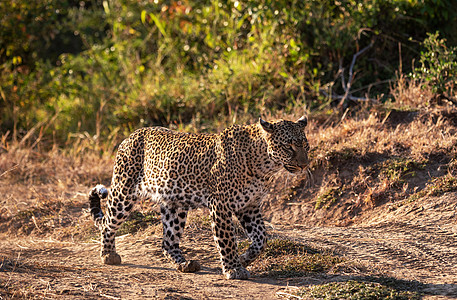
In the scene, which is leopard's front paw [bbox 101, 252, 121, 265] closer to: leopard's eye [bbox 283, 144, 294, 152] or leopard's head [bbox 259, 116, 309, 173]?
leopard's head [bbox 259, 116, 309, 173]

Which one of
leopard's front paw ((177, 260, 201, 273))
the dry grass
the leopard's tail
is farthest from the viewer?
the dry grass

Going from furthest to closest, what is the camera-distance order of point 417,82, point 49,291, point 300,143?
point 417,82 → point 300,143 → point 49,291

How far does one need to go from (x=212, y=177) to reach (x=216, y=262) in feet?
3.33

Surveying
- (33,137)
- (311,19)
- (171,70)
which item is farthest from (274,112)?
(33,137)

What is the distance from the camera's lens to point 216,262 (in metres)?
6.80

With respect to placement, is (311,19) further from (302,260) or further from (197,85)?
(302,260)

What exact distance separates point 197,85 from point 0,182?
3751mm

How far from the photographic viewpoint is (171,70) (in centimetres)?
1337

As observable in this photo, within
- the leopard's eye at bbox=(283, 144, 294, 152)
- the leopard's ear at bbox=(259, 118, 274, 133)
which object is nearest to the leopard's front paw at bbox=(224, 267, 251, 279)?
the leopard's eye at bbox=(283, 144, 294, 152)

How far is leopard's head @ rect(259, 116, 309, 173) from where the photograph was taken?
5988 mm

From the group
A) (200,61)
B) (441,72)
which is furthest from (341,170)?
(200,61)

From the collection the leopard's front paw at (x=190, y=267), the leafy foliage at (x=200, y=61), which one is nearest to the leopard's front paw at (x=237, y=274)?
the leopard's front paw at (x=190, y=267)

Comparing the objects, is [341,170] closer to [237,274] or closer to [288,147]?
[288,147]

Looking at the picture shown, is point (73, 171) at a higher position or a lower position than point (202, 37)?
lower
